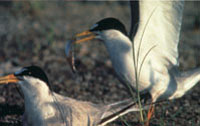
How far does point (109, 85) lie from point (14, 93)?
4.14 feet

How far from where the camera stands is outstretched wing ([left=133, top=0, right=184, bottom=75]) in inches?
138

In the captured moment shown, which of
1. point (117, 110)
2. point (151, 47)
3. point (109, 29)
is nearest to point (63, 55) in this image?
point (109, 29)

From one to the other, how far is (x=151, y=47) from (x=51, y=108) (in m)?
1.34

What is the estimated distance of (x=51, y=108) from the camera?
2893 millimetres

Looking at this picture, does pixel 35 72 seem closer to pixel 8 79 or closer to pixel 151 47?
pixel 8 79

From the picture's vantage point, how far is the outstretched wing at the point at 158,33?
352cm

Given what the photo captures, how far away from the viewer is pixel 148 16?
11.5 ft

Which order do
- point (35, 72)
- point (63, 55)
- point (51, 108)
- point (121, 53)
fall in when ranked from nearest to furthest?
1. point (51, 108)
2. point (35, 72)
3. point (121, 53)
4. point (63, 55)

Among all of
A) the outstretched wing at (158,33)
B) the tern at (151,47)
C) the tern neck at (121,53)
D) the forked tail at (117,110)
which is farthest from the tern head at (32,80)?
the outstretched wing at (158,33)

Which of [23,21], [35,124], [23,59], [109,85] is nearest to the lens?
[35,124]

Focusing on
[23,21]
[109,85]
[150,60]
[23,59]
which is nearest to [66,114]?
[150,60]

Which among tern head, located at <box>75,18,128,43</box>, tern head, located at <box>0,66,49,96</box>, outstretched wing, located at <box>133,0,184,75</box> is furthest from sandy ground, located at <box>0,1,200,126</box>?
tern head, located at <box>75,18,128,43</box>

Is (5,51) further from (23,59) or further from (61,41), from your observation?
(61,41)

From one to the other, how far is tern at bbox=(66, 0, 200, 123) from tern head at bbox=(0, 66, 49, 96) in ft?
2.44
